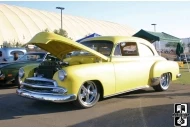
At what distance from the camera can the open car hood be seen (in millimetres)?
6129

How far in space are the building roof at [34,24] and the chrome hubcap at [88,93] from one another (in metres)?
48.5

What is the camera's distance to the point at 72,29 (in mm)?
66812

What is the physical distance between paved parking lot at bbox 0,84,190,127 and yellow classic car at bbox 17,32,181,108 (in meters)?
0.31

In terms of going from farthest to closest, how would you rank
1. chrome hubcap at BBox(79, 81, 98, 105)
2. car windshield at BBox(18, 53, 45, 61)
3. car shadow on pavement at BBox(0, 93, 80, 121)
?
car windshield at BBox(18, 53, 45, 61) → chrome hubcap at BBox(79, 81, 98, 105) → car shadow on pavement at BBox(0, 93, 80, 121)

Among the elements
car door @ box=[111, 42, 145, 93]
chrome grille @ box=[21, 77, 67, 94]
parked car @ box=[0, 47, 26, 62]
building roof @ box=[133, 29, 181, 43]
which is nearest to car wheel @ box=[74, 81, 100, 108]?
chrome grille @ box=[21, 77, 67, 94]

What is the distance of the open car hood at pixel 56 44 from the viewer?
6.13 m

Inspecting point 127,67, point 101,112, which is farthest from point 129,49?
point 101,112

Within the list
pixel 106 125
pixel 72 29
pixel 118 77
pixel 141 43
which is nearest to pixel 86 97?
pixel 118 77

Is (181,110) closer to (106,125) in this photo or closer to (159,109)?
(159,109)

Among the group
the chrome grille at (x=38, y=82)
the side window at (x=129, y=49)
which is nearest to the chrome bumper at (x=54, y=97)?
the chrome grille at (x=38, y=82)

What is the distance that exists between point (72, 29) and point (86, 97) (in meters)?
61.4

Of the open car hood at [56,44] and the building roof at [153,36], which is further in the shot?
the building roof at [153,36]

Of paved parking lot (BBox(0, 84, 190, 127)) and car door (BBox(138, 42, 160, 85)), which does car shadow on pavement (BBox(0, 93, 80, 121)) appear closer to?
paved parking lot (BBox(0, 84, 190, 127))

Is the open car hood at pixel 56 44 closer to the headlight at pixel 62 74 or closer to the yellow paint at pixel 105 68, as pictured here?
the yellow paint at pixel 105 68
